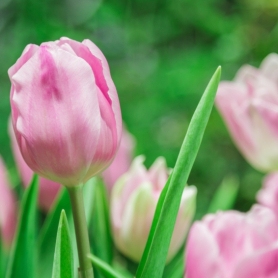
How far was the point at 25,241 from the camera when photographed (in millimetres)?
273

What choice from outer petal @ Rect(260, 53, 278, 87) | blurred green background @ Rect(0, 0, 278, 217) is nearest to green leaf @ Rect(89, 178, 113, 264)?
outer petal @ Rect(260, 53, 278, 87)

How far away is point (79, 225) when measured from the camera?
0.21m

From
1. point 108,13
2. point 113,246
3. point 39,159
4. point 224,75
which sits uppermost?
point 39,159

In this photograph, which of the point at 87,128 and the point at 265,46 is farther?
the point at 265,46

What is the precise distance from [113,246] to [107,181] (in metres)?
0.04

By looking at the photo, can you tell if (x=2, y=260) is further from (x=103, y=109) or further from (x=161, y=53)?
(x=161, y=53)

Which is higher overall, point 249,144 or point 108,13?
point 249,144

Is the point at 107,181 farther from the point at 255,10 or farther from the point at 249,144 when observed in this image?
the point at 255,10

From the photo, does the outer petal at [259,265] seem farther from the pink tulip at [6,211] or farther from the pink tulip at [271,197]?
the pink tulip at [6,211]

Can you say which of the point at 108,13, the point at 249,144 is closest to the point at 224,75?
the point at 108,13

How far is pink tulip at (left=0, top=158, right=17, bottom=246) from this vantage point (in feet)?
1.01

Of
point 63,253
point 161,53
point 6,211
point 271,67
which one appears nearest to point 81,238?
point 63,253

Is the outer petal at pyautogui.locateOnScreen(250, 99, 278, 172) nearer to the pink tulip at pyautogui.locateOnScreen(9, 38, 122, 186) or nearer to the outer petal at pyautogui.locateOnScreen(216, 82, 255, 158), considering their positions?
the outer petal at pyautogui.locateOnScreen(216, 82, 255, 158)

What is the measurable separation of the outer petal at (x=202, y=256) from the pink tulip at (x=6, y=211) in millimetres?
122
